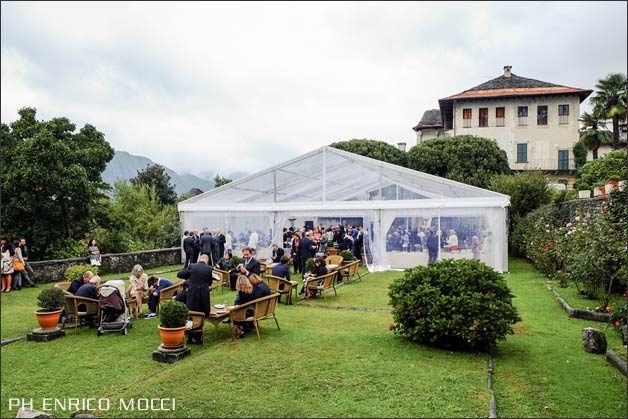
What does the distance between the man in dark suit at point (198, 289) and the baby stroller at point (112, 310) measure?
1426mm

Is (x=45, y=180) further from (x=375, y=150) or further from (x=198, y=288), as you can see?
(x=375, y=150)

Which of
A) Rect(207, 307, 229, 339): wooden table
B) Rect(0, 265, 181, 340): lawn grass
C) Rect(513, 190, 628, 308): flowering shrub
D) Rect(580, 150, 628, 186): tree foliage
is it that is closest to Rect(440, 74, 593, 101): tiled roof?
Rect(580, 150, 628, 186): tree foliage

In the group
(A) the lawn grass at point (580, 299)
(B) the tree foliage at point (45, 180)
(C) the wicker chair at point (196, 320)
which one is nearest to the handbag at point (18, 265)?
(B) the tree foliage at point (45, 180)

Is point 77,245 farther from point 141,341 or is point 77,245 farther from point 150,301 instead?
point 141,341

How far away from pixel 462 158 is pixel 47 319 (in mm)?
28155

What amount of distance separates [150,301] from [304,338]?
388 cm

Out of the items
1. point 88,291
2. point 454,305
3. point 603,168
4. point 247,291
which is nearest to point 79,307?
point 88,291

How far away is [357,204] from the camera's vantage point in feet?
55.4

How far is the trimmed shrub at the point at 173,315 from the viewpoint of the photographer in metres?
6.21

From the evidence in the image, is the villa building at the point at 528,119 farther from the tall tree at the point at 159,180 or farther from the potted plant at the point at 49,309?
the potted plant at the point at 49,309

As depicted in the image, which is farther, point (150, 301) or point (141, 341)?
point (150, 301)

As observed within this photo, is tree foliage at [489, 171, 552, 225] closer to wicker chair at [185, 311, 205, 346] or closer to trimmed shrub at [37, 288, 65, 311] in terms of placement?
wicker chair at [185, 311, 205, 346]

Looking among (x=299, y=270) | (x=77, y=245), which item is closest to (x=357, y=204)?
(x=299, y=270)

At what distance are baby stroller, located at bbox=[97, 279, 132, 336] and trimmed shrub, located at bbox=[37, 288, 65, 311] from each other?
601mm
